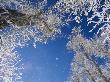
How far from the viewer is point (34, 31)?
13.7 meters

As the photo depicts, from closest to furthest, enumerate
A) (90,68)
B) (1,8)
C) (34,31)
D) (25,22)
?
(1,8) < (25,22) < (34,31) < (90,68)

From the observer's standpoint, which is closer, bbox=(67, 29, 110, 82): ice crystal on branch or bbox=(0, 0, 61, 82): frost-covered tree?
bbox=(0, 0, 61, 82): frost-covered tree


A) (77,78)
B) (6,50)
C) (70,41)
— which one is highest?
(70,41)

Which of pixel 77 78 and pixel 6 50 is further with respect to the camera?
pixel 77 78

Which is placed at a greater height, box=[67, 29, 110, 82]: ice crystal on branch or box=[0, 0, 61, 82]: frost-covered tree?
box=[67, 29, 110, 82]: ice crystal on branch

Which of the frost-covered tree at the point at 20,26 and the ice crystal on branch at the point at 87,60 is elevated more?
the ice crystal on branch at the point at 87,60

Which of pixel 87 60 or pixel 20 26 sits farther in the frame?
pixel 87 60

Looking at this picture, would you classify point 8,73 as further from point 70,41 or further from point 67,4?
point 70,41

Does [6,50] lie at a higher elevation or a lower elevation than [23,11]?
lower

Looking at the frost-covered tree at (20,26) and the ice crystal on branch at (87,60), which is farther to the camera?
the ice crystal on branch at (87,60)

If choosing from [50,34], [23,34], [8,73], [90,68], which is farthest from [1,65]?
[90,68]

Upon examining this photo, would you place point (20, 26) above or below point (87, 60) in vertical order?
below

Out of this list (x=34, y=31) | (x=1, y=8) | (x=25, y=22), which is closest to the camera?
(x=1, y=8)

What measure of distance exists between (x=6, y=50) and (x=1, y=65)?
684 mm
